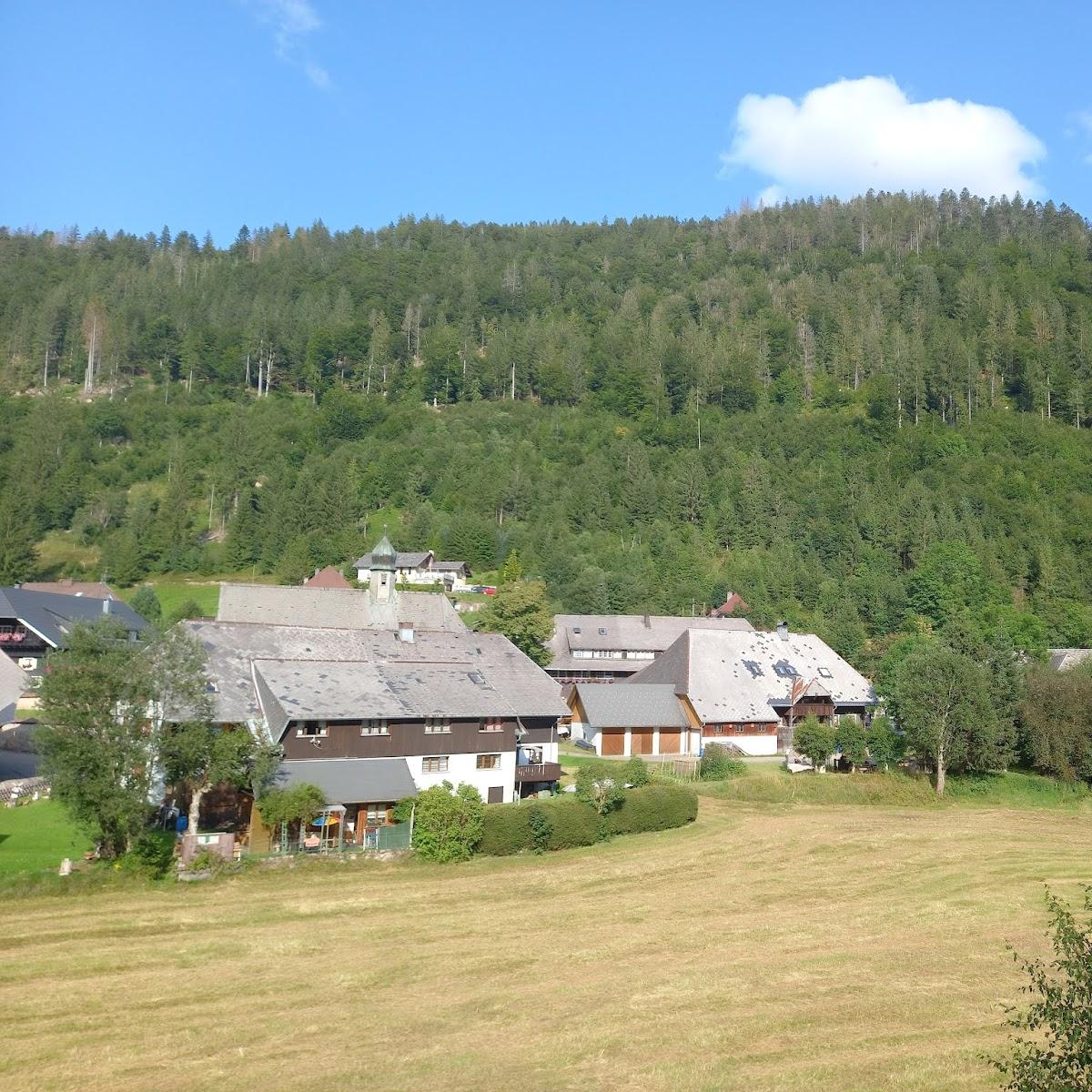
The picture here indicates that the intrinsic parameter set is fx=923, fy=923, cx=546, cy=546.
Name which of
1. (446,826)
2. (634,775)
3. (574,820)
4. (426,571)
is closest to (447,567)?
(426,571)

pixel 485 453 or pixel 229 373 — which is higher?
pixel 229 373

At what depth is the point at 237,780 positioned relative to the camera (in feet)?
106

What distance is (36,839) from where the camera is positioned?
32781mm

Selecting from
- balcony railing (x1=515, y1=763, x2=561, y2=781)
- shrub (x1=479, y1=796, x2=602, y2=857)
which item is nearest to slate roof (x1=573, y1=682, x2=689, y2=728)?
balcony railing (x1=515, y1=763, x2=561, y2=781)

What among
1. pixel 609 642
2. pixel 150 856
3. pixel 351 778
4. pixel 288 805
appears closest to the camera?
pixel 150 856

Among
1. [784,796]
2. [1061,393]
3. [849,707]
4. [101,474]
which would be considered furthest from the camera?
[1061,393]

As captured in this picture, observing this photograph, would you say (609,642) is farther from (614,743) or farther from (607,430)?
(607,430)

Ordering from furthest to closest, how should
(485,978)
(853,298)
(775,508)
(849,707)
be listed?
(853,298), (775,508), (849,707), (485,978)

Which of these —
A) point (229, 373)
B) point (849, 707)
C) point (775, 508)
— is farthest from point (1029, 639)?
point (229, 373)

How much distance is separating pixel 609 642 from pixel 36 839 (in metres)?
62.0

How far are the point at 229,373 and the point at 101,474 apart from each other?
133 ft

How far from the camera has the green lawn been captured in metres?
29.5

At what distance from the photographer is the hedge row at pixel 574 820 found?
34688 mm

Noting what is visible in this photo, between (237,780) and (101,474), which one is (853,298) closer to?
(101,474)
